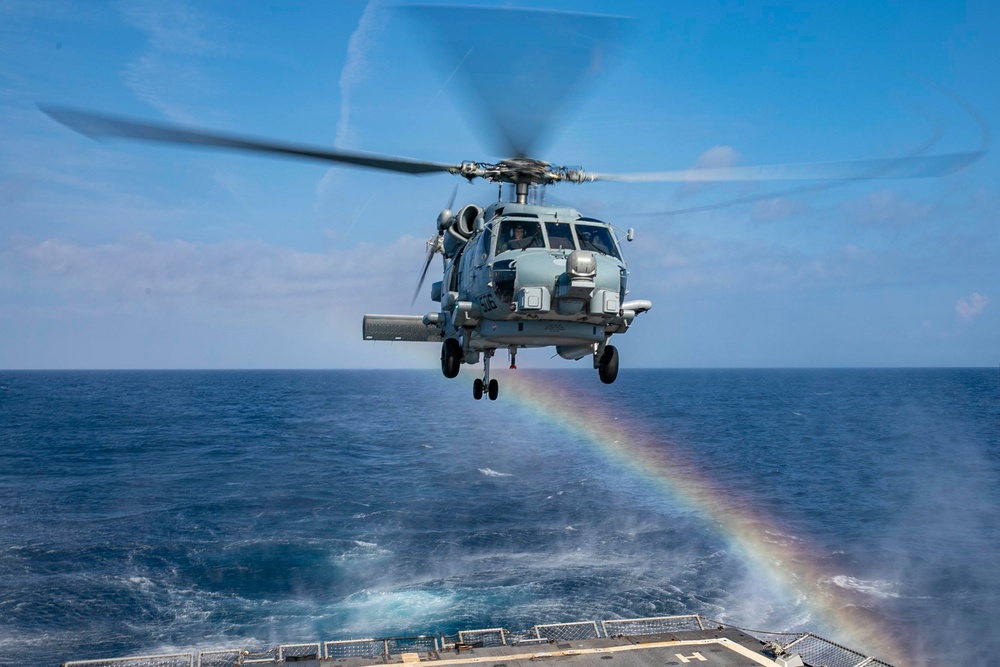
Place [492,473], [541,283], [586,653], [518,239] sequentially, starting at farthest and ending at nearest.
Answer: [492,473] → [586,653] → [518,239] → [541,283]

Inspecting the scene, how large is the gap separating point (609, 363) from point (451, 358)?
3927 millimetres

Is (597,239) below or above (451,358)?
above

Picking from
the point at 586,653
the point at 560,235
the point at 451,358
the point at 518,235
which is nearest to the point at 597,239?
the point at 560,235

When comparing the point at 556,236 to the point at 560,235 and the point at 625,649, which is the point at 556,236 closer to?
the point at 560,235

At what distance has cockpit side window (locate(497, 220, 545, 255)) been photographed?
15.9 metres

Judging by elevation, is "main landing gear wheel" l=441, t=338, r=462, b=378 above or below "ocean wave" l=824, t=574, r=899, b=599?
above

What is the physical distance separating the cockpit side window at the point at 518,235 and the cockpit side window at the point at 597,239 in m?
0.92

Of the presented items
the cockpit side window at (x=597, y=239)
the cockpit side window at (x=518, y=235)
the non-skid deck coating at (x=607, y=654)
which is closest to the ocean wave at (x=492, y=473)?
the non-skid deck coating at (x=607, y=654)

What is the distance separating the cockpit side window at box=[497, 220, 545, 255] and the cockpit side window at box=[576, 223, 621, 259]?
3.01 feet

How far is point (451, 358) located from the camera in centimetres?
1848

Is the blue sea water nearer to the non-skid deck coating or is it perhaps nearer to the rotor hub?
the non-skid deck coating

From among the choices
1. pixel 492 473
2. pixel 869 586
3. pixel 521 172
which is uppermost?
pixel 521 172

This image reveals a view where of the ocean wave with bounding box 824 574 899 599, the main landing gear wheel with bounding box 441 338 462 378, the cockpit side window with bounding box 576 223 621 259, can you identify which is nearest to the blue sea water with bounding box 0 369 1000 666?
the ocean wave with bounding box 824 574 899 599

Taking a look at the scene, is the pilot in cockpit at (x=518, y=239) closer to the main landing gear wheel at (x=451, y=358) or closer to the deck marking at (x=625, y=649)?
the main landing gear wheel at (x=451, y=358)
